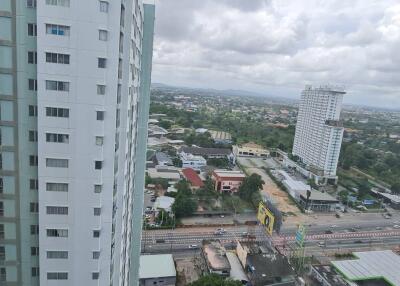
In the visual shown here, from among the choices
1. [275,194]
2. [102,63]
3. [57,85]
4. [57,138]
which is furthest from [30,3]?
[275,194]

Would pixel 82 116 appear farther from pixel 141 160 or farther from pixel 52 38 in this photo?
pixel 141 160

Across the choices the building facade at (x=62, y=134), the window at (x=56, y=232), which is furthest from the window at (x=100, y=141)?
the window at (x=56, y=232)

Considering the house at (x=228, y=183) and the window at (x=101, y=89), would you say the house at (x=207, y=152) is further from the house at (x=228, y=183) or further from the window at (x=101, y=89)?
the window at (x=101, y=89)

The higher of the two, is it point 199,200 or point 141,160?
point 141,160

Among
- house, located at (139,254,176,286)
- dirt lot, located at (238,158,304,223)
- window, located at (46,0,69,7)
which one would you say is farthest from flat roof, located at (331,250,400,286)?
window, located at (46,0,69,7)

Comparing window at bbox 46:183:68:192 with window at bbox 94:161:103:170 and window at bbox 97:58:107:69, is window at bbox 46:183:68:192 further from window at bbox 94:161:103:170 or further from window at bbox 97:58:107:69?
window at bbox 97:58:107:69

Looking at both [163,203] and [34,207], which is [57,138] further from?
[163,203]

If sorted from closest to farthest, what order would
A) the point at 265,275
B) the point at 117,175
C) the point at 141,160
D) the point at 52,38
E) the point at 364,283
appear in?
the point at 52,38, the point at 117,175, the point at 141,160, the point at 265,275, the point at 364,283

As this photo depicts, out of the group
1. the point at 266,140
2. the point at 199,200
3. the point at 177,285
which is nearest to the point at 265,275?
the point at 177,285
